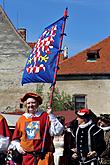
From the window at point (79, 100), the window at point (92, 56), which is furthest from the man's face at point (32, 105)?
the window at point (92, 56)

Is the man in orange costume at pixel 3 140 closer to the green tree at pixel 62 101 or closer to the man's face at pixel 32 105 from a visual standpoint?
the man's face at pixel 32 105

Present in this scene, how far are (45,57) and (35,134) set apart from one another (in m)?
1.45

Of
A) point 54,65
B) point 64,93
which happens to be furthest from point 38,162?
point 64,93

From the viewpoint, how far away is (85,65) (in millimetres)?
35062

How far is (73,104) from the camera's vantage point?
1339 inches

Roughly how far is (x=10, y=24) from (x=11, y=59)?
256 cm

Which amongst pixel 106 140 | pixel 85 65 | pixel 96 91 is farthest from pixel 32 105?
pixel 85 65

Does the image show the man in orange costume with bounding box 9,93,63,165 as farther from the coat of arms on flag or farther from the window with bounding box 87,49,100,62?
the window with bounding box 87,49,100,62

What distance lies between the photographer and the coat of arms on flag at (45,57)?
788 centimetres

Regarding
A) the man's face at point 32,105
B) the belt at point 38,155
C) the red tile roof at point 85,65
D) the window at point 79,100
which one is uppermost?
the red tile roof at point 85,65

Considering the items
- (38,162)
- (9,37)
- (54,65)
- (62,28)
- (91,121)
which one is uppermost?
(9,37)

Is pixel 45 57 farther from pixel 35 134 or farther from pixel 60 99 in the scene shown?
pixel 60 99

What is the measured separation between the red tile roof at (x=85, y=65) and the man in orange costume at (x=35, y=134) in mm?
26377

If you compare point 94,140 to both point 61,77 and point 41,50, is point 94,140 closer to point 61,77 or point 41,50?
point 41,50
